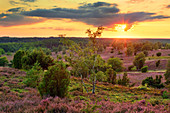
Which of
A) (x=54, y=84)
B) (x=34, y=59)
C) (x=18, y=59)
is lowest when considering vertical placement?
(x=18, y=59)

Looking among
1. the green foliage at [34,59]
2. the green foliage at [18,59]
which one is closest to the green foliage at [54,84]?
the green foliage at [34,59]

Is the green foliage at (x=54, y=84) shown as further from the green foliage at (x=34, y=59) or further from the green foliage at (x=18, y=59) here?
the green foliage at (x=18, y=59)

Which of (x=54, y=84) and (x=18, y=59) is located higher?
(x=54, y=84)

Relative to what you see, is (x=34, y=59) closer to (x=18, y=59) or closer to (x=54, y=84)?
(x=18, y=59)

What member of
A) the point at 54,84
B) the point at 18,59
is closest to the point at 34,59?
the point at 18,59

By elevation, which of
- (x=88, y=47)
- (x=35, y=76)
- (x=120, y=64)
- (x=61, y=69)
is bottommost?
(x=120, y=64)

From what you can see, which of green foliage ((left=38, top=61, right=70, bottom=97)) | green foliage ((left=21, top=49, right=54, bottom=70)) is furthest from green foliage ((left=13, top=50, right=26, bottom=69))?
green foliage ((left=38, top=61, right=70, bottom=97))

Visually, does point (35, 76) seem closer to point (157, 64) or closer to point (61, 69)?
point (61, 69)

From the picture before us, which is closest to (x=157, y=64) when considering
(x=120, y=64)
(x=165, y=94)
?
(x=120, y=64)

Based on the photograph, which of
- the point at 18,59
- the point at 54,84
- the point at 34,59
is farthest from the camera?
the point at 18,59

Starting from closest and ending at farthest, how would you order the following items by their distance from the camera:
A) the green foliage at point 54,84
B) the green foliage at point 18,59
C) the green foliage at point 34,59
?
the green foliage at point 54,84, the green foliage at point 34,59, the green foliage at point 18,59

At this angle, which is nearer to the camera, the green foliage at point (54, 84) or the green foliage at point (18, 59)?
the green foliage at point (54, 84)

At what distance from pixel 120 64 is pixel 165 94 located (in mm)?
47318

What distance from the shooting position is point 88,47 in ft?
51.9
